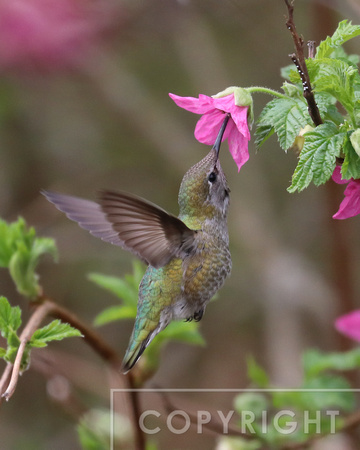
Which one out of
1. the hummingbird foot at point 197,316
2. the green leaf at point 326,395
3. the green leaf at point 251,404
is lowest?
the green leaf at point 326,395

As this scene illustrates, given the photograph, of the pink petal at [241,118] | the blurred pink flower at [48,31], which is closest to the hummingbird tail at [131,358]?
the pink petal at [241,118]

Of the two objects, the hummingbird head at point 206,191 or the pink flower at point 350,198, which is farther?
the hummingbird head at point 206,191

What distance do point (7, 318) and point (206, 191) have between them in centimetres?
55

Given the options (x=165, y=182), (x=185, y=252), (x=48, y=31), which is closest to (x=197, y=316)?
(x=185, y=252)

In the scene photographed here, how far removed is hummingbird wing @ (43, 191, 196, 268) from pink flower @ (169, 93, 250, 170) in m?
0.19

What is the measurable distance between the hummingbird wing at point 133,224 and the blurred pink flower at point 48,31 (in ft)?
8.00

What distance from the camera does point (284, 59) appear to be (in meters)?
3.46

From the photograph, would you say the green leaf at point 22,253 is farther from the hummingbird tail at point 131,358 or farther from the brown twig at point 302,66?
the brown twig at point 302,66

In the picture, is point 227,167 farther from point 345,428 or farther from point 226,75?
point 345,428

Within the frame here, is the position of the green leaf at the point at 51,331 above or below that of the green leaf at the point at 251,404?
above

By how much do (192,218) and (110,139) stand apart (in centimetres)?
269

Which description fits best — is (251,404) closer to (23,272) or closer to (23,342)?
(23,272)

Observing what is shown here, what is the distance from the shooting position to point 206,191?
1541 mm

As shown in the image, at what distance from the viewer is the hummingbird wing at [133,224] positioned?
4.08 ft
